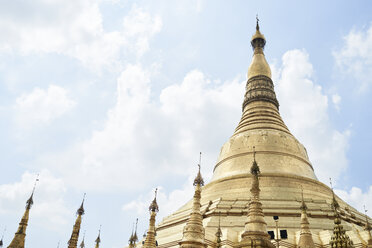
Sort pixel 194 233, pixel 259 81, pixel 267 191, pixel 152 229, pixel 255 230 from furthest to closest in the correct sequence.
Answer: pixel 259 81 → pixel 267 191 → pixel 152 229 → pixel 194 233 → pixel 255 230

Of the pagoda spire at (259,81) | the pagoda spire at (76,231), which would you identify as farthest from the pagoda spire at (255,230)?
the pagoda spire at (259,81)

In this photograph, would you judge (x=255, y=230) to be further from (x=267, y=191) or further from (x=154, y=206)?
(x=267, y=191)

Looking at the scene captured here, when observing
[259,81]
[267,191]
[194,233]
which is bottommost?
[194,233]

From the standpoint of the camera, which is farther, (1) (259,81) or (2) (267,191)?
(1) (259,81)

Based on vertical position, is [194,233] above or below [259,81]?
below

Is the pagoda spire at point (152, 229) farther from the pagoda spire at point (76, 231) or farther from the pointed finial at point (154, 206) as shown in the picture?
the pagoda spire at point (76, 231)

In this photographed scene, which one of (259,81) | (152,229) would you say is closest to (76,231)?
(152,229)

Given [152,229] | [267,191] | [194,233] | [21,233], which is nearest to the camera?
[194,233]

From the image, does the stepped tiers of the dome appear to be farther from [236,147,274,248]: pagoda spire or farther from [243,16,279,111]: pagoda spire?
[236,147,274,248]: pagoda spire

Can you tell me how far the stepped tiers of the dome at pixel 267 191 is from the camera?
19.2 meters

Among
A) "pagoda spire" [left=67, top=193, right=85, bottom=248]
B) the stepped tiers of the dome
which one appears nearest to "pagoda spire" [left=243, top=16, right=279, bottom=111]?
the stepped tiers of the dome

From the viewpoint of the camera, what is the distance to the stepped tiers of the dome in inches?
758

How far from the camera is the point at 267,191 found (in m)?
24.9

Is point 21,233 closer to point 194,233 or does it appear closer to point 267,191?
point 194,233
